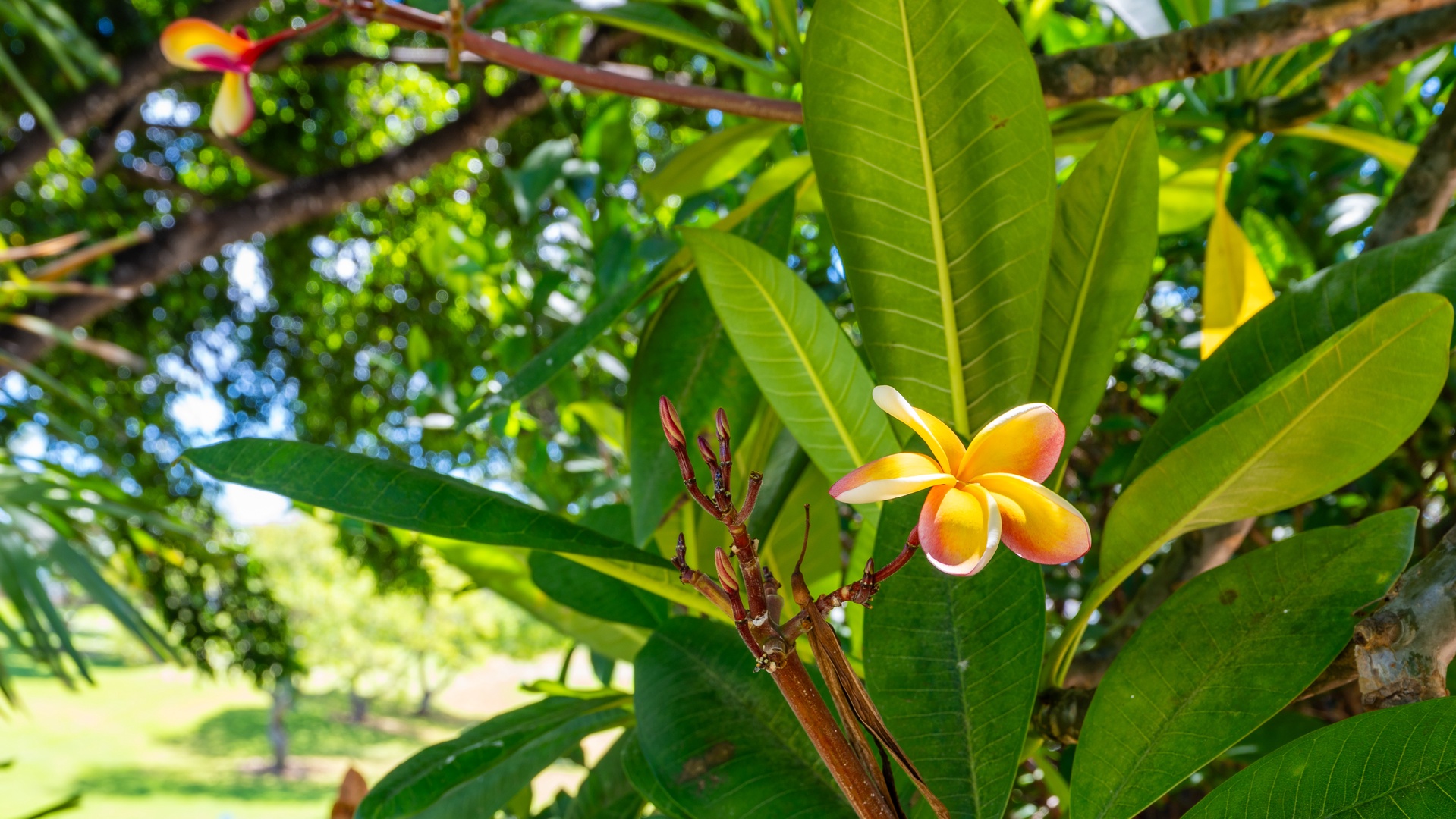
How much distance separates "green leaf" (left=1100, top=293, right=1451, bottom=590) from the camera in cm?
26

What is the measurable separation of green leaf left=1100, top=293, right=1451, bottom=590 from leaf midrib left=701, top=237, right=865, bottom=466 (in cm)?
10

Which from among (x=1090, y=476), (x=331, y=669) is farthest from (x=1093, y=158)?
(x=331, y=669)

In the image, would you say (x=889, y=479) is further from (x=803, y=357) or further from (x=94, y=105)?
(x=94, y=105)

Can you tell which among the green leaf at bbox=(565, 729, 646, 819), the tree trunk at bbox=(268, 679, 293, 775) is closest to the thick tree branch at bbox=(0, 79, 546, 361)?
the green leaf at bbox=(565, 729, 646, 819)

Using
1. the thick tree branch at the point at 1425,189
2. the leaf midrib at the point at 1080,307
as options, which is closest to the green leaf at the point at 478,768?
the leaf midrib at the point at 1080,307

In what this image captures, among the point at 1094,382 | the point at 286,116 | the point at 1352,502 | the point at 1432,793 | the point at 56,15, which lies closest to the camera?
the point at 1432,793

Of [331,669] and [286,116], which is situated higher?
[331,669]

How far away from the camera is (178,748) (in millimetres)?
12094

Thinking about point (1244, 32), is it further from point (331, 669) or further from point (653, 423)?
point (331, 669)

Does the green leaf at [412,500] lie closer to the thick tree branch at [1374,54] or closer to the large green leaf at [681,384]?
the large green leaf at [681,384]

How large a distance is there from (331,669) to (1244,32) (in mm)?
14939

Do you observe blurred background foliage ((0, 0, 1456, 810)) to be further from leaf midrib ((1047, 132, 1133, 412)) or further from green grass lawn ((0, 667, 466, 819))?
green grass lawn ((0, 667, 466, 819))

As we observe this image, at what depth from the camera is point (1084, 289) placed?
0.37 meters

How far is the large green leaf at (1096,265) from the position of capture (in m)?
0.35
